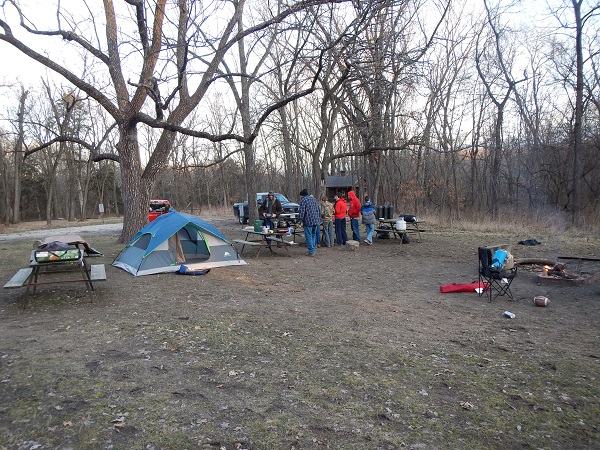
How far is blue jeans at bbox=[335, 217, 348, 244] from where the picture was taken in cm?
1363

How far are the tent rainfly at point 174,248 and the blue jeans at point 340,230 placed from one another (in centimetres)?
411

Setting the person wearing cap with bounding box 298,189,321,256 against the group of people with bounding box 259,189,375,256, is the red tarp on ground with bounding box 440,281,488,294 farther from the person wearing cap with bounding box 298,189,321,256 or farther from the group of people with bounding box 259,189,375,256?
the group of people with bounding box 259,189,375,256

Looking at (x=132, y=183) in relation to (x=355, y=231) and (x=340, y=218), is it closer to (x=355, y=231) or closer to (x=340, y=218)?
(x=340, y=218)

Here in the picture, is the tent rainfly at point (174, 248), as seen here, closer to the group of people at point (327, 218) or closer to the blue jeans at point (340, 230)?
the group of people at point (327, 218)

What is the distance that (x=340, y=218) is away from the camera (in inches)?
534

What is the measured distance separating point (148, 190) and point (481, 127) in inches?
892

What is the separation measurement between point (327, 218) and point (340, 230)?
2.56 ft

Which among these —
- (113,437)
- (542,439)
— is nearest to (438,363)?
(542,439)

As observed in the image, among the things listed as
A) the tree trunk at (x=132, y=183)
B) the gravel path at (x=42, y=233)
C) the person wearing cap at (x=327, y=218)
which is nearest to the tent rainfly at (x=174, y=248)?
the tree trunk at (x=132, y=183)

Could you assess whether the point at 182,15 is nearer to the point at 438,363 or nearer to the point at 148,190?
the point at 148,190

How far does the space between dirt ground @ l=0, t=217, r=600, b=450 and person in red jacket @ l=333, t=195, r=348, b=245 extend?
5318 mm

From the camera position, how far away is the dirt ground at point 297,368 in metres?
3.15

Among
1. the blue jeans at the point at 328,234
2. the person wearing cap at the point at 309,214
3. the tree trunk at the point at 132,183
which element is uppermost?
the tree trunk at the point at 132,183

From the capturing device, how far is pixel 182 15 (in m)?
9.79
